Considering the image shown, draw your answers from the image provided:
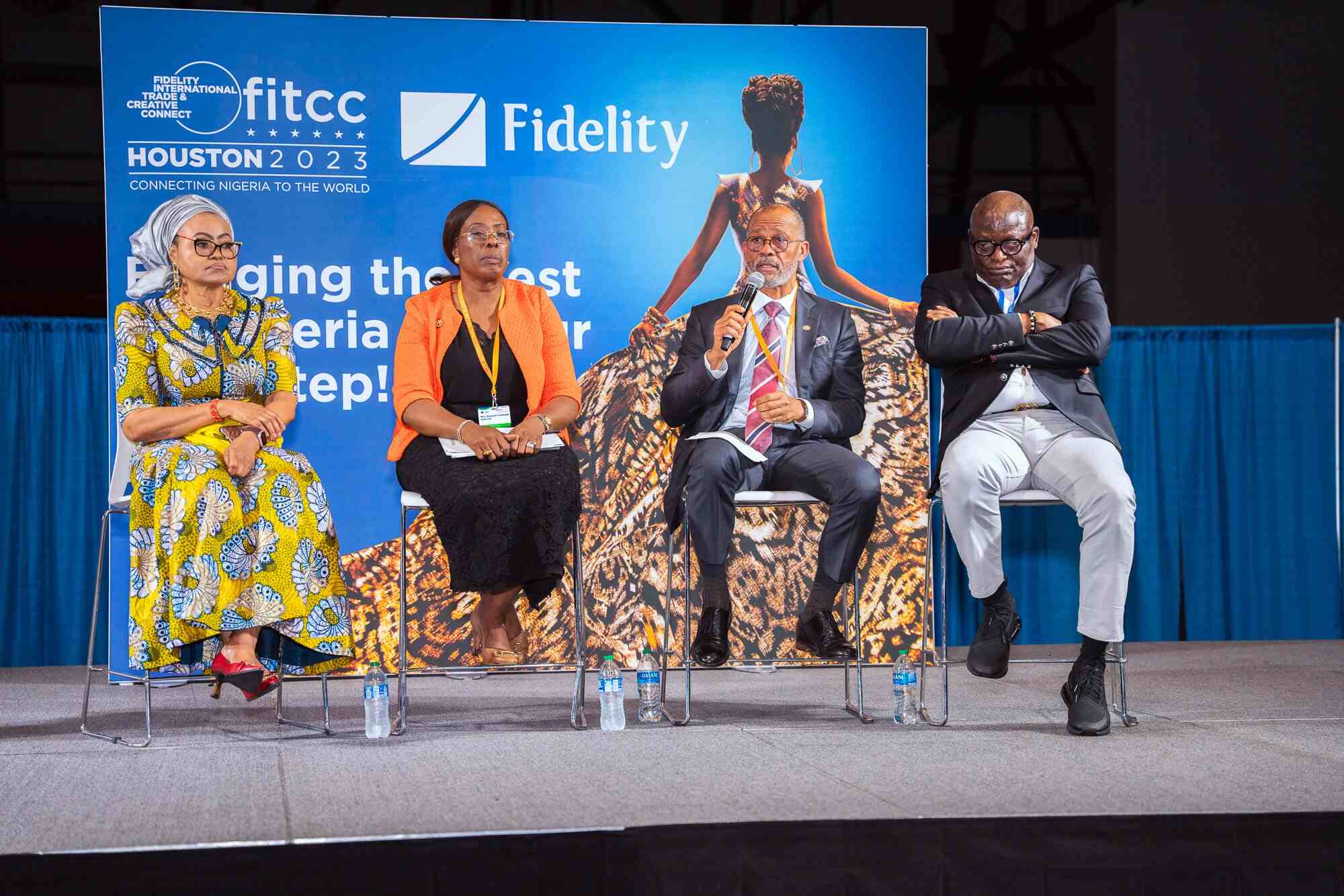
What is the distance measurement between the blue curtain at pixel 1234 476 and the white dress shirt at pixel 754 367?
2177 mm

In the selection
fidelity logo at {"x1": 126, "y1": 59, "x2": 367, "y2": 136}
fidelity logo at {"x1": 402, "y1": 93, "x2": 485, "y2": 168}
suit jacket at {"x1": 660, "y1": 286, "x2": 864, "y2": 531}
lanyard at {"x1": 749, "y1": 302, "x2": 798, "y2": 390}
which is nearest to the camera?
suit jacket at {"x1": 660, "y1": 286, "x2": 864, "y2": 531}

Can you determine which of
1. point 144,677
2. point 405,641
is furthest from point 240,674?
point 144,677

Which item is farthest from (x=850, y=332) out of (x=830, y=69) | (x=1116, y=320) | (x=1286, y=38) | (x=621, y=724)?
(x=1286, y=38)

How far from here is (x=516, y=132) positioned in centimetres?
516

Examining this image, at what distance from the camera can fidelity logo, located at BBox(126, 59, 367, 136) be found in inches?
195

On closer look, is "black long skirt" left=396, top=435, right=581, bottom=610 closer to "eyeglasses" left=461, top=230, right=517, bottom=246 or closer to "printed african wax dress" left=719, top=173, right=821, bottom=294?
"eyeglasses" left=461, top=230, right=517, bottom=246

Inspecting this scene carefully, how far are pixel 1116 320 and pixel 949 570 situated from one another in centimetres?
228

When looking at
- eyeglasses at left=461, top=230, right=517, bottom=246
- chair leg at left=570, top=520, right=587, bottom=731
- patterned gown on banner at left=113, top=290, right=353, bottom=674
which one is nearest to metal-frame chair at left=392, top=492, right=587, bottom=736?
chair leg at left=570, top=520, right=587, bottom=731

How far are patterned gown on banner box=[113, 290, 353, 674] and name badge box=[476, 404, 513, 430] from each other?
57cm

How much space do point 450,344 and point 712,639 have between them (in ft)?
4.07

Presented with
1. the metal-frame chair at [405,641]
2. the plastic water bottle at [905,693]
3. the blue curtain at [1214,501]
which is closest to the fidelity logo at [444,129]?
the metal-frame chair at [405,641]

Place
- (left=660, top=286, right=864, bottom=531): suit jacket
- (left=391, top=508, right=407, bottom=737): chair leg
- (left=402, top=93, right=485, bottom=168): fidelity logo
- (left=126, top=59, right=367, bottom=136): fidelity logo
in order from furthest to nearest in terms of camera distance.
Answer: (left=402, top=93, right=485, bottom=168): fidelity logo, (left=126, top=59, right=367, bottom=136): fidelity logo, (left=660, top=286, right=864, bottom=531): suit jacket, (left=391, top=508, right=407, bottom=737): chair leg

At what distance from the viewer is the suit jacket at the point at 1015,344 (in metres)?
3.84

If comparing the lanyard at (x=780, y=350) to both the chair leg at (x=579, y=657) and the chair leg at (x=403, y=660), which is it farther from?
the chair leg at (x=403, y=660)
